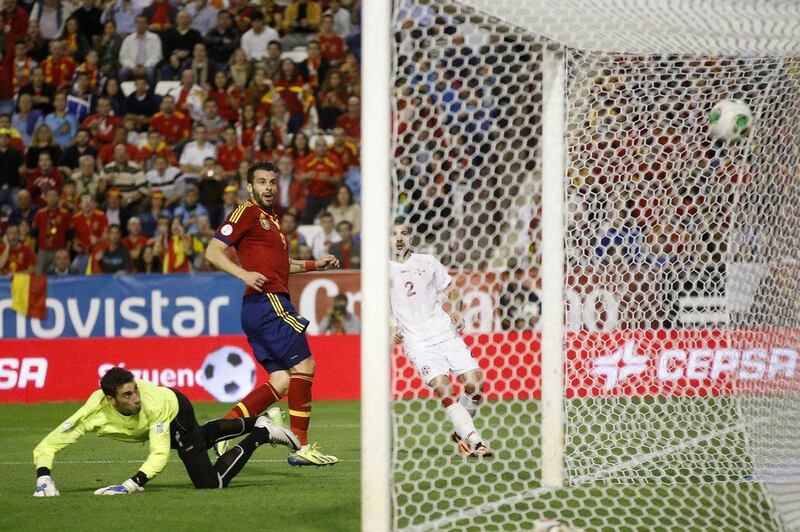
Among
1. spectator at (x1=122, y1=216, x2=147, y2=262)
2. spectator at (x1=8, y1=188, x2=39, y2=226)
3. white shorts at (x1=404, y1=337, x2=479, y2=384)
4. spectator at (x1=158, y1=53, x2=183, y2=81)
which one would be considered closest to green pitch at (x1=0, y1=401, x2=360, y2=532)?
white shorts at (x1=404, y1=337, x2=479, y2=384)

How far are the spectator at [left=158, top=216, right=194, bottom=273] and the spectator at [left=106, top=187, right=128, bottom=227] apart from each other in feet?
3.35

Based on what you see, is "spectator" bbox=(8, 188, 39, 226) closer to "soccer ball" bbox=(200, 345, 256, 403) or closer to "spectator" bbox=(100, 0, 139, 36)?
"spectator" bbox=(100, 0, 139, 36)

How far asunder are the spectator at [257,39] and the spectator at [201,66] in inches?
21.4

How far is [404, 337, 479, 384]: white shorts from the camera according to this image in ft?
27.5

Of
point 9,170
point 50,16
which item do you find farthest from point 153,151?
point 50,16

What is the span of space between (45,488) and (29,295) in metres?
6.94

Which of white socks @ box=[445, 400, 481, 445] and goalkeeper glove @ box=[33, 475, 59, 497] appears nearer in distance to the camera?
goalkeeper glove @ box=[33, 475, 59, 497]

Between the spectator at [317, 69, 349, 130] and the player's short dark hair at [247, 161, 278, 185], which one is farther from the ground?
the spectator at [317, 69, 349, 130]

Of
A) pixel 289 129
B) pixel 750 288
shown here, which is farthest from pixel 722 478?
pixel 289 129

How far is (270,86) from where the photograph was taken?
16.7 metres

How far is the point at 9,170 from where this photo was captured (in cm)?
1614

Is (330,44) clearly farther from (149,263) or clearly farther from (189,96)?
(149,263)

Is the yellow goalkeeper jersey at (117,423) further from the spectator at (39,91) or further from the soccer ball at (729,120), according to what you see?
the spectator at (39,91)

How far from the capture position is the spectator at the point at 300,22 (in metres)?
17.3
